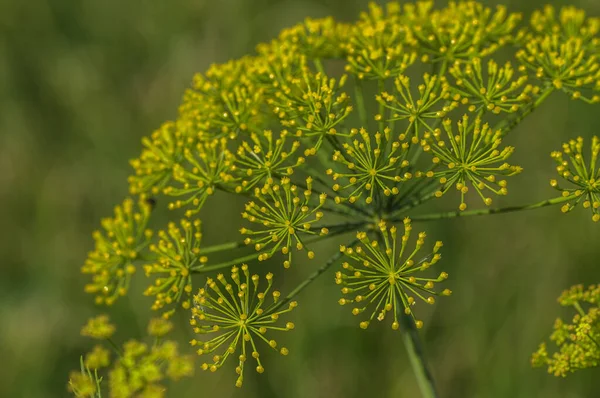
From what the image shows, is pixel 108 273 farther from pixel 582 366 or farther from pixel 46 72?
pixel 46 72

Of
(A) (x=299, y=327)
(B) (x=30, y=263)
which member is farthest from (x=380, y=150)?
(B) (x=30, y=263)

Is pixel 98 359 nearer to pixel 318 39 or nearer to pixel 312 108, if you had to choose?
pixel 312 108

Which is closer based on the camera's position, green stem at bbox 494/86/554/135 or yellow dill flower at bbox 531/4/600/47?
green stem at bbox 494/86/554/135

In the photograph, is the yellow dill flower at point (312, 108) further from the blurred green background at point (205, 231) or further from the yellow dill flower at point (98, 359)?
the blurred green background at point (205, 231)

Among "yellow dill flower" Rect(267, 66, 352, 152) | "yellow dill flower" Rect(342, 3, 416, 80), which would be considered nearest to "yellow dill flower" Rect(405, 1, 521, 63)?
"yellow dill flower" Rect(342, 3, 416, 80)

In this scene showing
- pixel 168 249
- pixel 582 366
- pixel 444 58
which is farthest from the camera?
pixel 444 58

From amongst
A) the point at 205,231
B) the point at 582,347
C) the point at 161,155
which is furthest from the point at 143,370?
the point at 205,231

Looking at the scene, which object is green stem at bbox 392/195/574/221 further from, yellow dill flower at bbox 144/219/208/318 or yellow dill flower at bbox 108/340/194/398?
yellow dill flower at bbox 108/340/194/398
